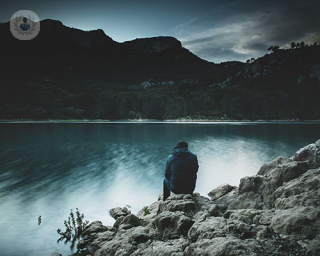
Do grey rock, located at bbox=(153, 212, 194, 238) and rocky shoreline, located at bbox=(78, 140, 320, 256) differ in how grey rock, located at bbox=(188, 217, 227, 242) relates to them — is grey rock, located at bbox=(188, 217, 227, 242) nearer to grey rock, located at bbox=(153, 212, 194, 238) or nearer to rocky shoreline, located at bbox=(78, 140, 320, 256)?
rocky shoreline, located at bbox=(78, 140, 320, 256)

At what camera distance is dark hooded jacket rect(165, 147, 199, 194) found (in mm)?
7785

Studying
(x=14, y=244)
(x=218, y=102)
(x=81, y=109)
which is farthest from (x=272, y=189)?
(x=218, y=102)

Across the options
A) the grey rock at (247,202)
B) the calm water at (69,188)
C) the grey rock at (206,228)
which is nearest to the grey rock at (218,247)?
the grey rock at (206,228)

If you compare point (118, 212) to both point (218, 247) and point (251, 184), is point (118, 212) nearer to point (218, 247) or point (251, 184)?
point (251, 184)

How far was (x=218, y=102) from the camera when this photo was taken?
→ 175625 mm

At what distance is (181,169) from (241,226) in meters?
3.03

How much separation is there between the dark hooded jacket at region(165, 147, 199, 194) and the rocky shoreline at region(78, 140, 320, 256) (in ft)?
1.26

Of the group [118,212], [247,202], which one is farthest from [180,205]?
[118,212]

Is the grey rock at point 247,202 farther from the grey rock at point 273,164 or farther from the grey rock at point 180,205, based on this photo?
the grey rock at point 273,164

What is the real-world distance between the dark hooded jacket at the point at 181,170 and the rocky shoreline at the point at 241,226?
38 centimetres

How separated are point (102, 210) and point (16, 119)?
150878 mm

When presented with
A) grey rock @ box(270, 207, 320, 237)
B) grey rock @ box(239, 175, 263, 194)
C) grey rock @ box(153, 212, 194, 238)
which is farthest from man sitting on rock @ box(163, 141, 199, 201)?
grey rock @ box(270, 207, 320, 237)

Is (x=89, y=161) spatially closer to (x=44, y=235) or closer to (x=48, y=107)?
(x=44, y=235)

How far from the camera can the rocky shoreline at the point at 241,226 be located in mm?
4398
